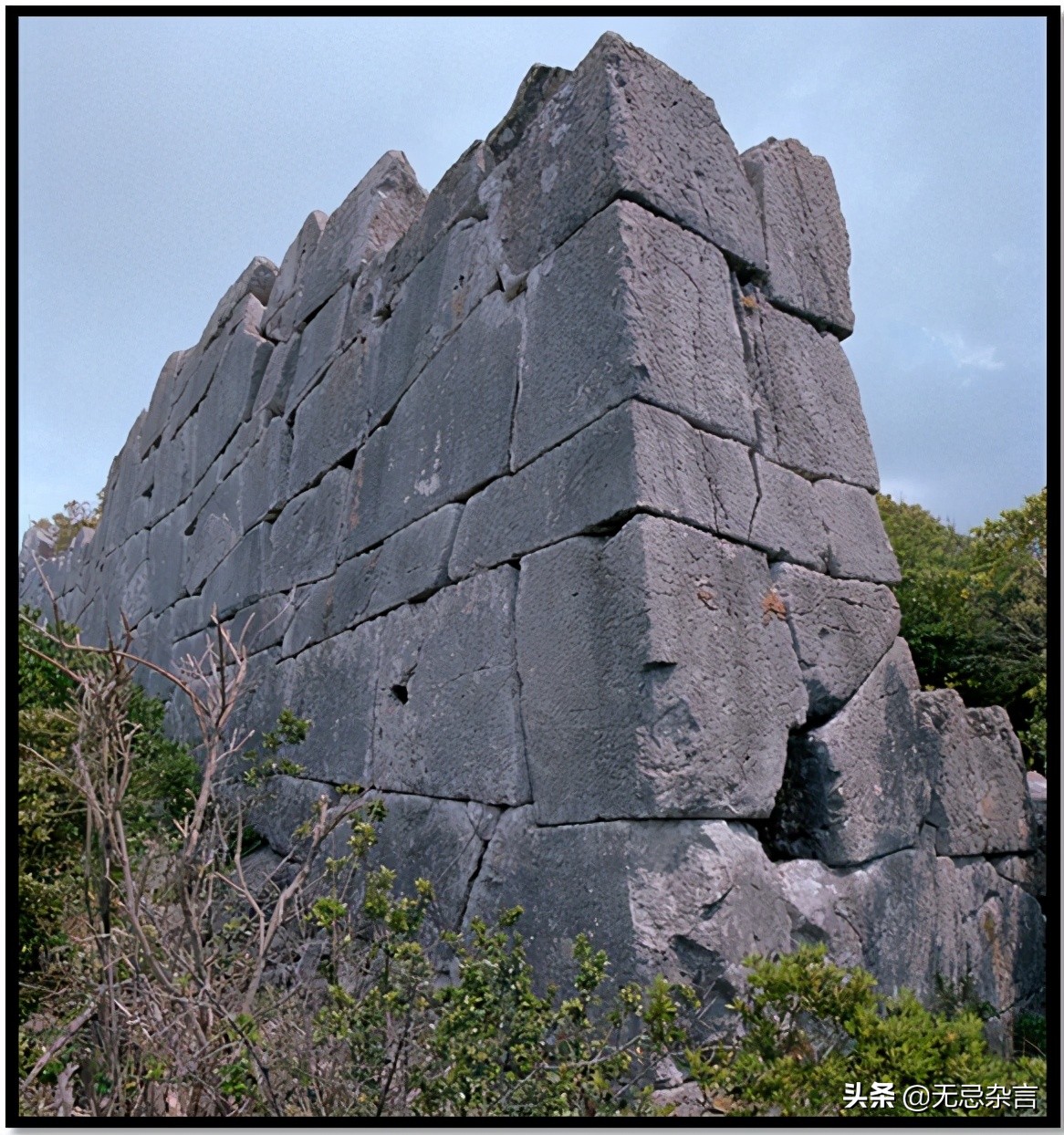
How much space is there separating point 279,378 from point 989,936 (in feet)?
14.9

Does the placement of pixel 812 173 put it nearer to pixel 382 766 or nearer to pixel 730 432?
pixel 730 432

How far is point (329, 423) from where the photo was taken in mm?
5023

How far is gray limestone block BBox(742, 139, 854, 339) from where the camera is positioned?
11.8ft

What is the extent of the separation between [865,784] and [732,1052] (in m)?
1.04

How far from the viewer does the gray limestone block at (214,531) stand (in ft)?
20.1

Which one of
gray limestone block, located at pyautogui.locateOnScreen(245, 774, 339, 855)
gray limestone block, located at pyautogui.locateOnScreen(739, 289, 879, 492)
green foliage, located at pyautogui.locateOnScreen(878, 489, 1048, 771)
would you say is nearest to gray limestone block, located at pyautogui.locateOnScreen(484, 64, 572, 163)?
gray limestone block, located at pyautogui.locateOnScreen(739, 289, 879, 492)

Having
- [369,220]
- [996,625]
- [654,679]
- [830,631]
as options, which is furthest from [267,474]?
[996,625]

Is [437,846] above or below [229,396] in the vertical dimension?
below

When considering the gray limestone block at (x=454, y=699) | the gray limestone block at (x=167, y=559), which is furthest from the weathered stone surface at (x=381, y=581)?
the gray limestone block at (x=167, y=559)

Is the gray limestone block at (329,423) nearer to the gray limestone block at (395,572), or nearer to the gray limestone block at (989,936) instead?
the gray limestone block at (395,572)

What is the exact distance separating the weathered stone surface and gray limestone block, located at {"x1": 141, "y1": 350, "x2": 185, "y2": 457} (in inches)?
157

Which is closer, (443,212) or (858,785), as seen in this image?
(858,785)

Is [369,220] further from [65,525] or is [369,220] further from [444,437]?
[65,525]

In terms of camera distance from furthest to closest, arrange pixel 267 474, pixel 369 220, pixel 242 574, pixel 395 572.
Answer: pixel 242 574, pixel 267 474, pixel 369 220, pixel 395 572
